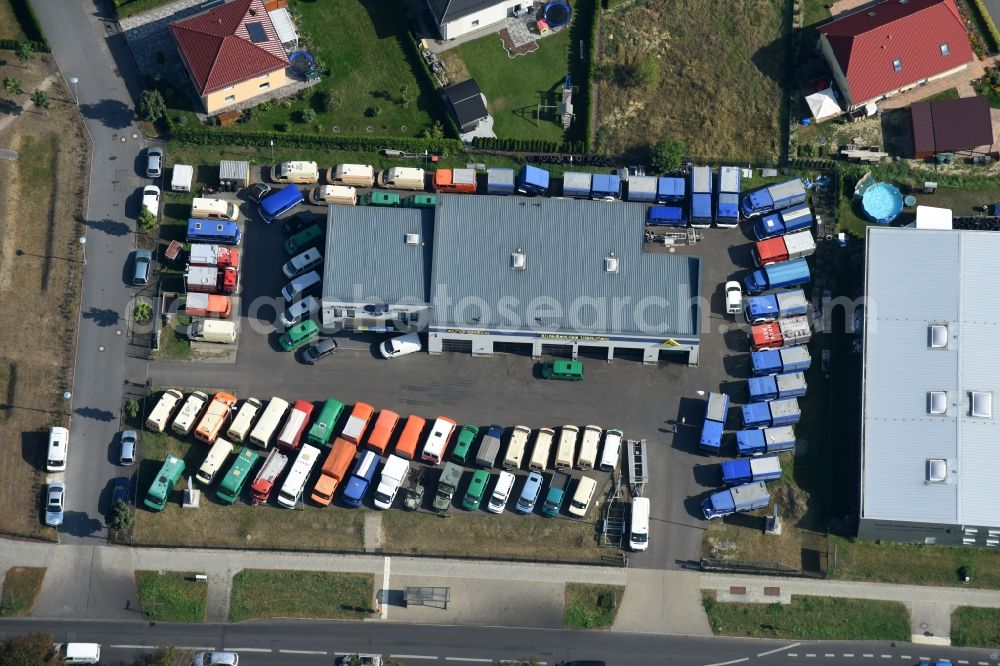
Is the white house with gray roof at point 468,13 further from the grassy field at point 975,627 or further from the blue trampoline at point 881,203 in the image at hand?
the grassy field at point 975,627

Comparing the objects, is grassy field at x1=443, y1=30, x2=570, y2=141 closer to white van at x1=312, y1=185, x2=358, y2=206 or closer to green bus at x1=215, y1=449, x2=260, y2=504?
white van at x1=312, y1=185, x2=358, y2=206

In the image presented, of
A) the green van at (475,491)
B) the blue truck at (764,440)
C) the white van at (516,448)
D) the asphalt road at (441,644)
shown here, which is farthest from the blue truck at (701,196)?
the asphalt road at (441,644)

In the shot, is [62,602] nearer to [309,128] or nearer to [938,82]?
[309,128]

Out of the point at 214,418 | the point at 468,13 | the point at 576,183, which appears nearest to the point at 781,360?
the point at 576,183

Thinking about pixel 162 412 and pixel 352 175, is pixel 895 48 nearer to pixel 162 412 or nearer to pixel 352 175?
pixel 352 175

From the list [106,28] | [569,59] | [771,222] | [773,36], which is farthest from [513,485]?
[106,28]

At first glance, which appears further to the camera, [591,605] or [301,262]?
[301,262]
